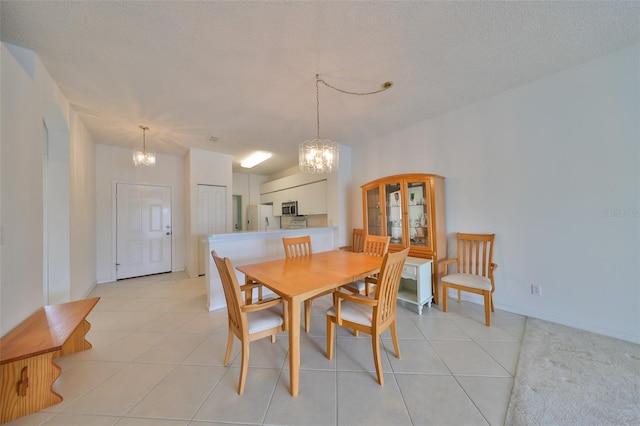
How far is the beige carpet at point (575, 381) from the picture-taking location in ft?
4.08

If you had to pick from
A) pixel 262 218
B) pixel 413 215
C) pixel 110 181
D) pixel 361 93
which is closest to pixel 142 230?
pixel 110 181

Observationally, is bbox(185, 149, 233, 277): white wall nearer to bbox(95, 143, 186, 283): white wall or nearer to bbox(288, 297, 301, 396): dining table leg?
bbox(95, 143, 186, 283): white wall

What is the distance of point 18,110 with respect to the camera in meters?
1.58

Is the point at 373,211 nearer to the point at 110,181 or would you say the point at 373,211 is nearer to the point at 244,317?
the point at 244,317

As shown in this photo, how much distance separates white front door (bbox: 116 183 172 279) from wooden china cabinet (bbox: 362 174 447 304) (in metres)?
4.09

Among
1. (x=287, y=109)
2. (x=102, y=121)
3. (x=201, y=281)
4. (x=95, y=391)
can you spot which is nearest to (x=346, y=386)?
(x=95, y=391)

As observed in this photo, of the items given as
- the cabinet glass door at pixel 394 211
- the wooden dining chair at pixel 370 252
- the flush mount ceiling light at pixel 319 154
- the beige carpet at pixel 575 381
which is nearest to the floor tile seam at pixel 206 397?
the wooden dining chair at pixel 370 252

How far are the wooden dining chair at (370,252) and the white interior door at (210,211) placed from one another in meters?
3.23

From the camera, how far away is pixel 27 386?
50.8 inches

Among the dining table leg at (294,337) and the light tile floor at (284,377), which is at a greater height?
the dining table leg at (294,337)

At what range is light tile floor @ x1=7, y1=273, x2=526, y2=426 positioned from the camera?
1276 mm

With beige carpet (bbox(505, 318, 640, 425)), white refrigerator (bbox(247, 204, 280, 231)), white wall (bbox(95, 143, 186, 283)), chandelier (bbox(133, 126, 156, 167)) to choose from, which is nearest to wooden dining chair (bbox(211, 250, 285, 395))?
beige carpet (bbox(505, 318, 640, 425))

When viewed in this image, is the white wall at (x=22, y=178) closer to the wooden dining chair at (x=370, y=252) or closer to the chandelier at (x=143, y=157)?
the chandelier at (x=143, y=157)

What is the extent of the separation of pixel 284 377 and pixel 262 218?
15.3ft
